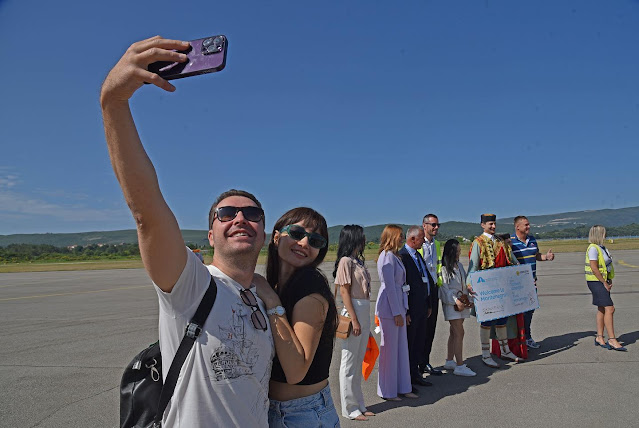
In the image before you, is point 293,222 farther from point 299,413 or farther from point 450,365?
point 450,365

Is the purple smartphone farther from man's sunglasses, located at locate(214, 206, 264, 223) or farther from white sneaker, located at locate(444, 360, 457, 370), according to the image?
white sneaker, located at locate(444, 360, 457, 370)

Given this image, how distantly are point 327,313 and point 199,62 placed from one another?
1.40 m

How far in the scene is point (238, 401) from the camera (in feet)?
5.74

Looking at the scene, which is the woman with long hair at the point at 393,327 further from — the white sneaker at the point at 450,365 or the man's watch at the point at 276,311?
the man's watch at the point at 276,311

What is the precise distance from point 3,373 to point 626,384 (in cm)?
930

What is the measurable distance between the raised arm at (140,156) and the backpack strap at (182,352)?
0.67ft

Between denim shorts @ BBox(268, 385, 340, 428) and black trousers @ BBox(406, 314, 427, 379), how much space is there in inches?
178

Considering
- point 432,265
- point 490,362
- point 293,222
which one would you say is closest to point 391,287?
point 432,265

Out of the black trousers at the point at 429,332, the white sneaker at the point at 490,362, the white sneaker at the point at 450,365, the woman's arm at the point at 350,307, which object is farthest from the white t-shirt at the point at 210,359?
the white sneaker at the point at 490,362

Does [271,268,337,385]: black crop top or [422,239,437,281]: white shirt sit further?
[422,239,437,281]: white shirt

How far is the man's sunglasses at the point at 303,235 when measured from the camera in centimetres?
249

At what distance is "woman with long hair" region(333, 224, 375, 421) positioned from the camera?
529 centimetres

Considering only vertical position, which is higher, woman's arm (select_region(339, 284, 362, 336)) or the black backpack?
the black backpack

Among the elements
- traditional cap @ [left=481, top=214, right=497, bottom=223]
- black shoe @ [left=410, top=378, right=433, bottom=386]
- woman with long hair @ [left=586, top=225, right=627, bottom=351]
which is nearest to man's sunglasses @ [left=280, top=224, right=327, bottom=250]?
black shoe @ [left=410, top=378, right=433, bottom=386]
